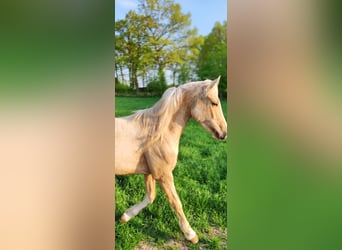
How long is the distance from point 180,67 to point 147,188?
2.23ft

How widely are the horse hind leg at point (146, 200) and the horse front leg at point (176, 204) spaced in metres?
0.05

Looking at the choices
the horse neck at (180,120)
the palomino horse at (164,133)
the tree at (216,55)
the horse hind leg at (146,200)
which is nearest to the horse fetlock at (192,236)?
the palomino horse at (164,133)

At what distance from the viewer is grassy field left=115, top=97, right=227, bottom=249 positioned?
1.87 m

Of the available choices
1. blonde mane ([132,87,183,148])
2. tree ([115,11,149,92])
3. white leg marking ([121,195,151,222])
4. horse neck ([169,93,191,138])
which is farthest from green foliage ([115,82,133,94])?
white leg marking ([121,195,151,222])

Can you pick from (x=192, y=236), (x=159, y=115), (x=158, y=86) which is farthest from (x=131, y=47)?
(x=192, y=236)

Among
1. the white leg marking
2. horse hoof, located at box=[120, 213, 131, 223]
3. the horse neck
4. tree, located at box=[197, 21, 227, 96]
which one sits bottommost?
horse hoof, located at box=[120, 213, 131, 223]

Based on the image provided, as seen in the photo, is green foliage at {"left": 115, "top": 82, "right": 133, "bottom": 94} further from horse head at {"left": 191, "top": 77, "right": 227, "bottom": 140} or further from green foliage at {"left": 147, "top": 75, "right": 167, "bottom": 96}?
horse head at {"left": 191, "top": 77, "right": 227, "bottom": 140}

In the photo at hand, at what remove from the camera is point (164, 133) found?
76.9 inches

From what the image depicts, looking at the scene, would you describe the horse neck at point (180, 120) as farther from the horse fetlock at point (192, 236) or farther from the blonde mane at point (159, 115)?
the horse fetlock at point (192, 236)

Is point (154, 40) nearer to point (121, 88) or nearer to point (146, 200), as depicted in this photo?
point (121, 88)

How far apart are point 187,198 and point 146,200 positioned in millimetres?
225

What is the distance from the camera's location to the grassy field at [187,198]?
6.15ft

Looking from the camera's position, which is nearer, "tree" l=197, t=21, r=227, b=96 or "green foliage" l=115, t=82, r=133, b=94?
"tree" l=197, t=21, r=227, b=96
